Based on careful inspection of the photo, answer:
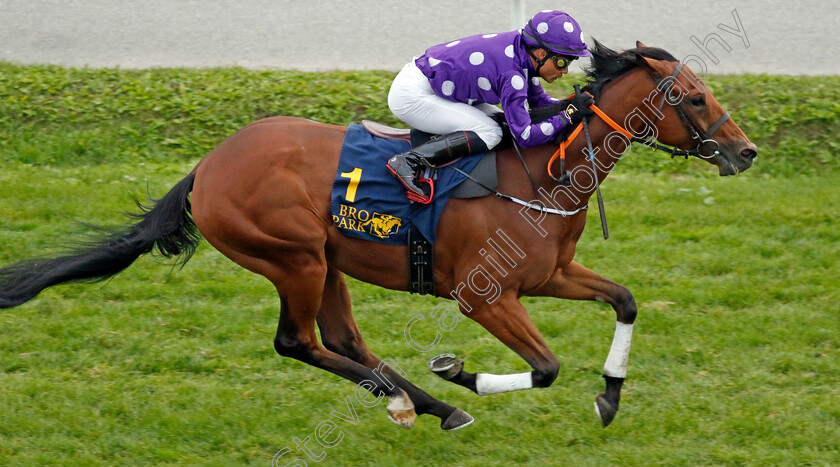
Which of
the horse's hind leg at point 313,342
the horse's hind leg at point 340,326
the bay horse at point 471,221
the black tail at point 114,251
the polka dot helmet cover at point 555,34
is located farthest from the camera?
the horse's hind leg at point 340,326

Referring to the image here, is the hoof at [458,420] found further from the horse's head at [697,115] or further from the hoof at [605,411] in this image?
the horse's head at [697,115]

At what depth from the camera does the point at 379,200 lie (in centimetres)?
486

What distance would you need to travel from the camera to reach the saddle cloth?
4855 millimetres

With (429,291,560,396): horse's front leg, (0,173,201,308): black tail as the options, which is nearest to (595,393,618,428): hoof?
(429,291,560,396): horse's front leg

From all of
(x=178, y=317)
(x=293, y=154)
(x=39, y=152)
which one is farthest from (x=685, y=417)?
(x=39, y=152)

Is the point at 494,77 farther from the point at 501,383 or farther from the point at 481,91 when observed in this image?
the point at 501,383

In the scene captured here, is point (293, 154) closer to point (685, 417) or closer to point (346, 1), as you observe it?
point (685, 417)

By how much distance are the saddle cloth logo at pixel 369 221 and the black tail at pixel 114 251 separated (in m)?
0.93

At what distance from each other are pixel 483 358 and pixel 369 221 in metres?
1.48

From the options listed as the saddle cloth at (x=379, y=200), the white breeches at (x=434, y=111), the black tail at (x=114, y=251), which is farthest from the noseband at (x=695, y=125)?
the black tail at (x=114, y=251)

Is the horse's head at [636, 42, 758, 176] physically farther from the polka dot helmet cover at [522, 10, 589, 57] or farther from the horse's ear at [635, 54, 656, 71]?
the polka dot helmet cover at [522, 10, 589, 57]

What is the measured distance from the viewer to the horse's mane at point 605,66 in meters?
4.80

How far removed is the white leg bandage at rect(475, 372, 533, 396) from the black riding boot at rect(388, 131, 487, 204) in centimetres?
100

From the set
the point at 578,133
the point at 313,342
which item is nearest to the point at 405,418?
the point at 313,342
